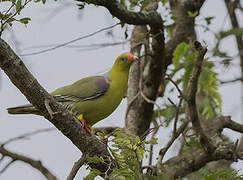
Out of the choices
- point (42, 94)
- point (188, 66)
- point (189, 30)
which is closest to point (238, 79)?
point (189, 30)

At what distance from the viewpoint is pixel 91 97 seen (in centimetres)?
359

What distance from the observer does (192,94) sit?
2953 mm

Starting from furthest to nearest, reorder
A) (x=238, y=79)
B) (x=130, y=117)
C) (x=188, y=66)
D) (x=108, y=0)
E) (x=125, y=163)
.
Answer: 1. (x=238, y=79)
2. (x=130, y=117)
3. (x=188, y=66)
4. (x=108, y=0)
5. (x=125, y=163)

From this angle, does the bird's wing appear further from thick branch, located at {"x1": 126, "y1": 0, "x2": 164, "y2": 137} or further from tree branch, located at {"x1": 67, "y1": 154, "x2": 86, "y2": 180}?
tree branch, located at {"x1": 67, "y1": 154, "x2": 86, "y2": 180}

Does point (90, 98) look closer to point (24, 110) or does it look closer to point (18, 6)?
point (24, 110)

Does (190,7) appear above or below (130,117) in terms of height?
above

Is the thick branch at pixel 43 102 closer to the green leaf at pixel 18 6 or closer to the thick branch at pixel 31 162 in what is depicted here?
the green leaf at pixel 18 6

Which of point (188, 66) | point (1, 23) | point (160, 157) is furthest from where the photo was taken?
point (188, 66)

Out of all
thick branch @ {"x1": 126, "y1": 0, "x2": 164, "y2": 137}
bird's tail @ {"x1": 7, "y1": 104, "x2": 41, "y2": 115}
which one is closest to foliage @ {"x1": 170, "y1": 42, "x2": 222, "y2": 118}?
thick branch @ {"x1": 126, "y1": 0, "x2": 164, "y2": 137}

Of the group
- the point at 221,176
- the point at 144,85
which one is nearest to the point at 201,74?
the point at 144,85

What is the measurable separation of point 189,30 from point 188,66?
954 mm

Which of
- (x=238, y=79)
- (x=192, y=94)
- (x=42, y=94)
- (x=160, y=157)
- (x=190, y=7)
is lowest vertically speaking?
(x=160, y=157)

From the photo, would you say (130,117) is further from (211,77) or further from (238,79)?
(238,79)

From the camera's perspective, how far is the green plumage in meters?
3.54
